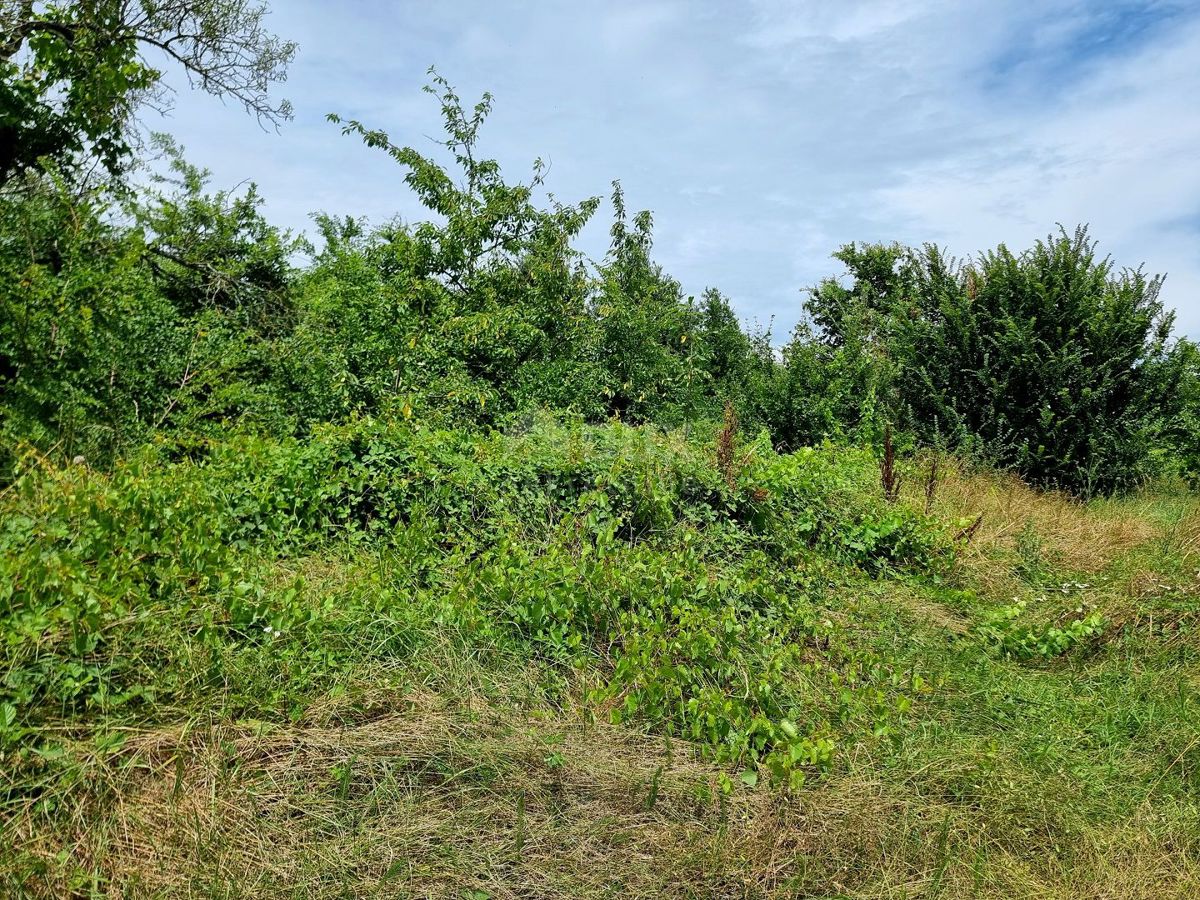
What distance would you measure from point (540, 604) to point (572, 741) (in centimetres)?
84

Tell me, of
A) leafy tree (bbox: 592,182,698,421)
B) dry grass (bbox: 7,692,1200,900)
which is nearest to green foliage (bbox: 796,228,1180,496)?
leafy tree (bbox: 592,182,698,421)

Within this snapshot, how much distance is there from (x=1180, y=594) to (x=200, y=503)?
5906mm

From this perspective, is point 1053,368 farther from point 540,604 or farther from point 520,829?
point 520,829

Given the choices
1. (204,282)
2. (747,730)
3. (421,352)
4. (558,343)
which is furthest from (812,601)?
(204,282)

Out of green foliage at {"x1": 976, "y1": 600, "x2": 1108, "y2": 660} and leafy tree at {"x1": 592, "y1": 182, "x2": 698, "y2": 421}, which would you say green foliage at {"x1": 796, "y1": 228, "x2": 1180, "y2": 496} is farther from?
green foliage at {"x1": 976, "y1": 600, "x2": 1108, "y2": 660}

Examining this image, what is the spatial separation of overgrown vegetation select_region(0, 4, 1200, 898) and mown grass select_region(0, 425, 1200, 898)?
0.02 m

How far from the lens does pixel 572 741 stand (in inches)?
123

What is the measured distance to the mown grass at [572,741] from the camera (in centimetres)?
260

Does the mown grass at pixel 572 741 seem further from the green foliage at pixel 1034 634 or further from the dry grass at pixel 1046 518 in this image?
the dry grass at pixel 1046 518

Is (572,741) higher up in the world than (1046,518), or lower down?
lower down

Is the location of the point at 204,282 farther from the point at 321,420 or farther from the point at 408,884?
the point at 408,884

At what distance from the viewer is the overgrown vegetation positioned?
2.71 metres

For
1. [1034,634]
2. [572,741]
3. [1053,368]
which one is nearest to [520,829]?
[572,741]

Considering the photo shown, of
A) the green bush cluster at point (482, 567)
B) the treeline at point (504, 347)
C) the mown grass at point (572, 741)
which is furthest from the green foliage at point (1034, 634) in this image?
the treeline at point (504, 347)
